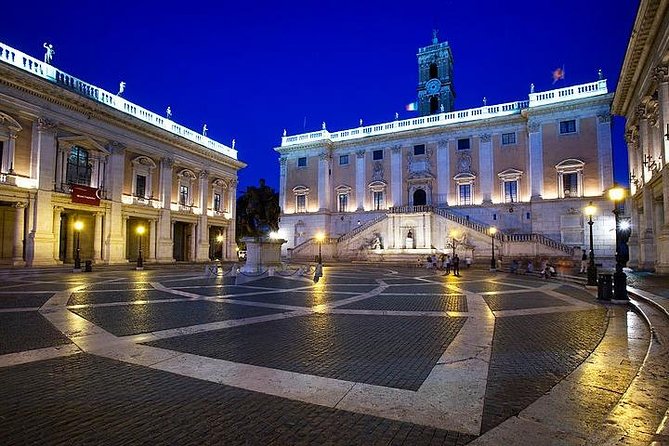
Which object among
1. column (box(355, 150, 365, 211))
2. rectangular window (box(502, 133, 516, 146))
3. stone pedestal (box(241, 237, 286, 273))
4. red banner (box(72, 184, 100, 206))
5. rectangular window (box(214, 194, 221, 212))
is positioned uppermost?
rectangular window (box(502, 133, 516, 146))

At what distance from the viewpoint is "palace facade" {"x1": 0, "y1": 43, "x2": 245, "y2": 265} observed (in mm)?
24781

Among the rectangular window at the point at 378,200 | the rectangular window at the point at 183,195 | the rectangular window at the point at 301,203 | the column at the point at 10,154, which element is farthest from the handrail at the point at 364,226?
the column at the point at 10,154

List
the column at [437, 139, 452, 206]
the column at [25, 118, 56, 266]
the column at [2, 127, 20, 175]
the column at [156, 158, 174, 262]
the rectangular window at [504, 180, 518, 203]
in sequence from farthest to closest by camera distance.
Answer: the column at [437, 139, 452, 206] < the rectangular window at [504, 180, 518, 203] < the column at [156, 158, 174, 262] < the column at [25, 118, 56, 266] < the column at [2, 127, 20, 175]

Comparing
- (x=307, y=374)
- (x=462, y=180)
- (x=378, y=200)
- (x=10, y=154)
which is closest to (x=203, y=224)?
(x=10, y=154)

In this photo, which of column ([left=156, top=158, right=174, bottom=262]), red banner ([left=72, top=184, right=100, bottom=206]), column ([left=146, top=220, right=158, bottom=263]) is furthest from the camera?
column ([left=156, top=158, right=174, bottom=262])

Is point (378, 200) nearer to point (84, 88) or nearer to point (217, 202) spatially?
point (217, 202)

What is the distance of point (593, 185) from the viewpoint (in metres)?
37.6

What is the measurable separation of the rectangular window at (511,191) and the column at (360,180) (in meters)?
17.2

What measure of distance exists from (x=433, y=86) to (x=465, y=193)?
20688 mm

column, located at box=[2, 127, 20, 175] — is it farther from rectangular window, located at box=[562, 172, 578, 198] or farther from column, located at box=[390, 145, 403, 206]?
rectangular window, located at box=[562, 172, 578, 198]

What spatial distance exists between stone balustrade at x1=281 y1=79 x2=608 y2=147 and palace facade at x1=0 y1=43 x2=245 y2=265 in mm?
15667

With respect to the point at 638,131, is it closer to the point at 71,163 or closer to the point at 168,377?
the point at 168,377

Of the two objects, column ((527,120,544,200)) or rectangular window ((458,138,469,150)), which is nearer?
column ((527,120,544,200))

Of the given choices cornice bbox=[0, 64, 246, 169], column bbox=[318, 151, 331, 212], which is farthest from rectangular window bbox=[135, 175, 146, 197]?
column bbox=[318, 151, 331, 212]
